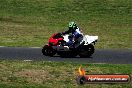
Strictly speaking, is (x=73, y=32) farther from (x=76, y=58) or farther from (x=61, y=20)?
(x=61, y=20)

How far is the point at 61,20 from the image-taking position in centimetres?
4094

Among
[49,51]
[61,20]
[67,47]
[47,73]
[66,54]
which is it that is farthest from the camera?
[61,20]

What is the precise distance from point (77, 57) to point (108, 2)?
2623 cm

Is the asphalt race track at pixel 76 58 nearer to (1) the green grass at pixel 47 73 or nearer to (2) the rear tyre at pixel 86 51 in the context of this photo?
(2) the rear tyre at pixel 86 51

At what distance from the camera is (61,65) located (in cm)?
1939

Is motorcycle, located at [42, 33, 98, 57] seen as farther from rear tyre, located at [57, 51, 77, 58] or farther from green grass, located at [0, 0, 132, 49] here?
green grass, located at [0, 0, 132, 49]

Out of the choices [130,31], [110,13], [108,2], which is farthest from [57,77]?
[108,2]

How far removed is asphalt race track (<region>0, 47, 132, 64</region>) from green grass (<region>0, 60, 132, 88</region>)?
5.35ft

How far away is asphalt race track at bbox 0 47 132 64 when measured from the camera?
21.6 m

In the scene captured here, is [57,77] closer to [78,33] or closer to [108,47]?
[78,33]

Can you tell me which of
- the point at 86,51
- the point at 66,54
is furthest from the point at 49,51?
the point at 86,51

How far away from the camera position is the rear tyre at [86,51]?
22.8 meters

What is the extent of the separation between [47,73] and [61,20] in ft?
76.4

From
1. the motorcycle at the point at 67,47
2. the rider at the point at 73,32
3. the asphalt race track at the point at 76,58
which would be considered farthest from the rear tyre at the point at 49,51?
the rider at the point at 73,32
